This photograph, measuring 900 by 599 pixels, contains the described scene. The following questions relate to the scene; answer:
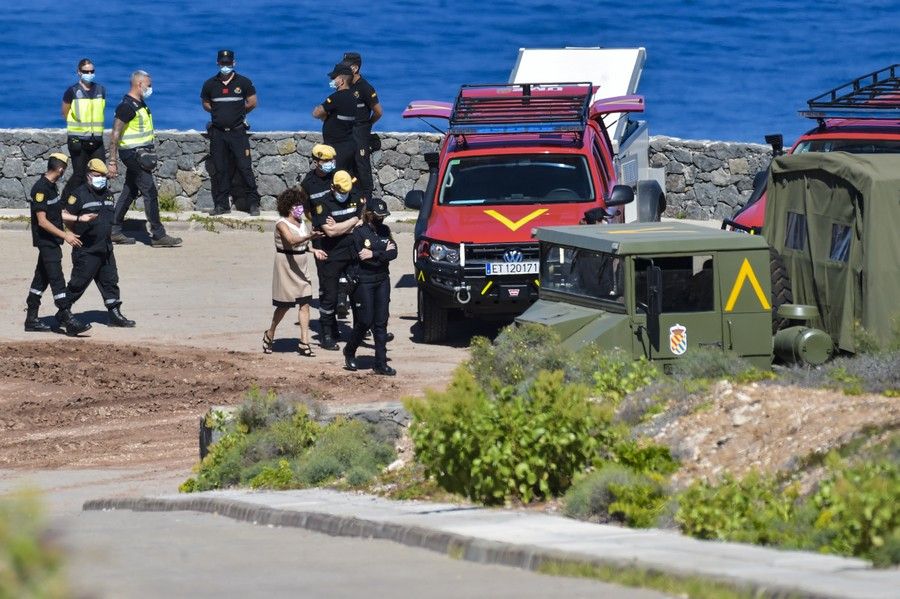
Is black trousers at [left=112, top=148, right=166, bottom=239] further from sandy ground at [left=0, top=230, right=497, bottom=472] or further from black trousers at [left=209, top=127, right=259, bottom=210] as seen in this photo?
black trousers at [left=209, top=127, right=259, bottom=210]

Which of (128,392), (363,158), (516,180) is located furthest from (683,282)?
(363,158)

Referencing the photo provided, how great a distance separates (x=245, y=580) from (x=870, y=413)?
14.7 feet

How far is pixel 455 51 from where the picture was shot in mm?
49781

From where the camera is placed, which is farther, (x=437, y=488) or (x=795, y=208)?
(x=795, y=208)

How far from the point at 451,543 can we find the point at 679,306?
18.5 feet

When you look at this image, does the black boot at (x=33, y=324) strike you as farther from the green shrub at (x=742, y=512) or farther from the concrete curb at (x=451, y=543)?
the green shrub at (x=742, y=512)

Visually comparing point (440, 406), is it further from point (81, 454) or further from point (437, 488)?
point (81, 454)

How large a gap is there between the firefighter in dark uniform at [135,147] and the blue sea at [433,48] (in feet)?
46.5

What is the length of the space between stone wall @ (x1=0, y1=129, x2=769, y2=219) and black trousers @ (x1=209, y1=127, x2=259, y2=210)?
1.56ft

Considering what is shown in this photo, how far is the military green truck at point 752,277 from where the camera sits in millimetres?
14055

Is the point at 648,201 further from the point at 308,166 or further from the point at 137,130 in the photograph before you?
the point at 308,166

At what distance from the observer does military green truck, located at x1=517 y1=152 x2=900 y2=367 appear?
553 inches

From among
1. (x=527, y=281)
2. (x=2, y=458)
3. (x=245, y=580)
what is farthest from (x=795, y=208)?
(x=245, y=580)

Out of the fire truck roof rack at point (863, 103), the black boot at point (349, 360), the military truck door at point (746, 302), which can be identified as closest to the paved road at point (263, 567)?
the military truck door at point (746, 302)
